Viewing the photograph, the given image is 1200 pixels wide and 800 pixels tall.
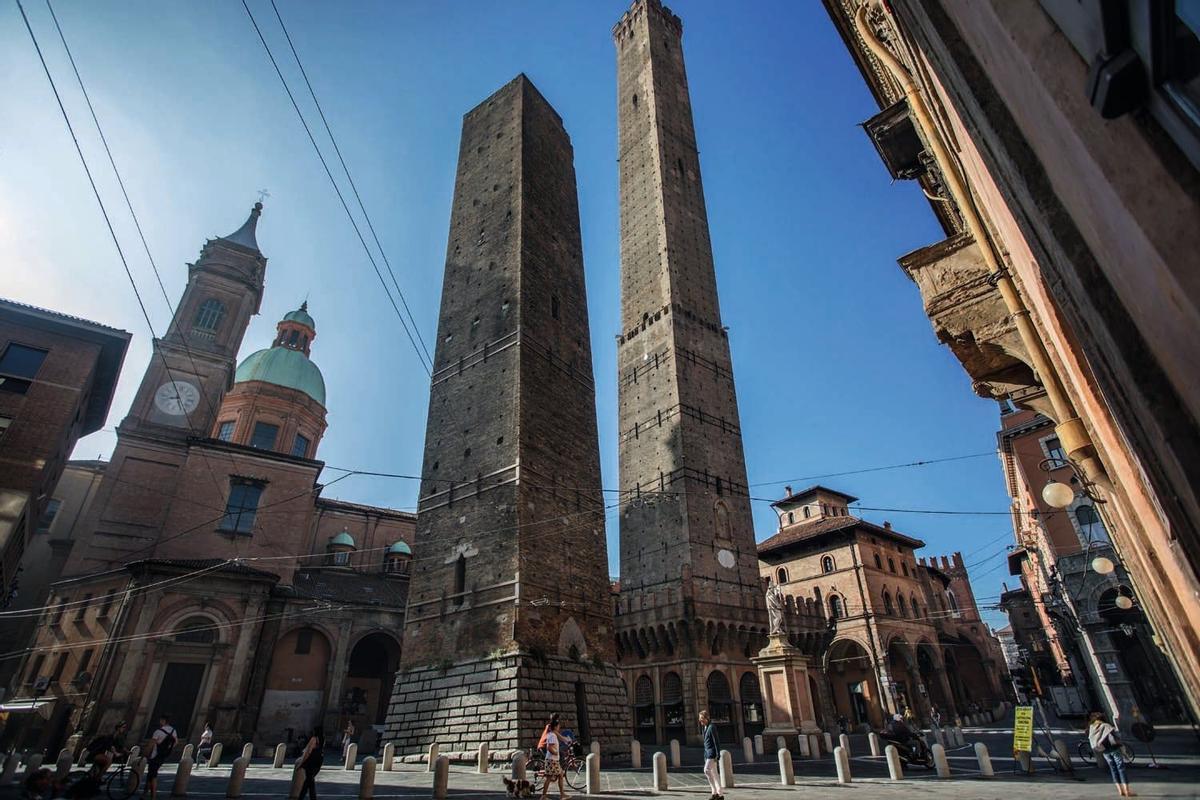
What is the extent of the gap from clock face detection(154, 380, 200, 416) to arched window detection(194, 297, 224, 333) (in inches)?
134

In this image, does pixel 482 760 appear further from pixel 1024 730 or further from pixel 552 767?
pixel 1024 730

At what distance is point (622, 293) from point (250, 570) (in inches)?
1022

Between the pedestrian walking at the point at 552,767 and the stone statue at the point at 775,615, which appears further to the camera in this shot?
the stone statue at the point at 775,615

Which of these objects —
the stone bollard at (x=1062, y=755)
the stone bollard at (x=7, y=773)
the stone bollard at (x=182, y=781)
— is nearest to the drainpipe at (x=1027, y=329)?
the stone bollard at (x=1062, y=755)

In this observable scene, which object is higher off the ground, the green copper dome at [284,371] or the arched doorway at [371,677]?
the green copper dome at [284,371]

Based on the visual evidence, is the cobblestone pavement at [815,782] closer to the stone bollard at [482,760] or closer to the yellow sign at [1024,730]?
the stone bollard at [482,760]

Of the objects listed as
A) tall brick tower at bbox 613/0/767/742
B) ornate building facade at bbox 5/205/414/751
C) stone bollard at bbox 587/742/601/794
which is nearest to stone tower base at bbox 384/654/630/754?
stone bollard at bbox 587/742/601/794

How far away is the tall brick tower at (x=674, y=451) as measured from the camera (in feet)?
84.5

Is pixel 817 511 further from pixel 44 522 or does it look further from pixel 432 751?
pixel 44 522

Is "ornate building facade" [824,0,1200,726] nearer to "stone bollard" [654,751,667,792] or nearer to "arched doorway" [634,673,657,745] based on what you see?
"stone bollard" [654,751,667,792]

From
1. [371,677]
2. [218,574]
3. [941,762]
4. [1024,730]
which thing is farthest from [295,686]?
[1024,730]

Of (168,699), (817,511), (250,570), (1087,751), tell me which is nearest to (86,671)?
(168,699)

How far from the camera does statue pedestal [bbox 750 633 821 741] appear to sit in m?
16.2

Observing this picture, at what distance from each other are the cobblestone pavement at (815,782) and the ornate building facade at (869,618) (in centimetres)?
1631
